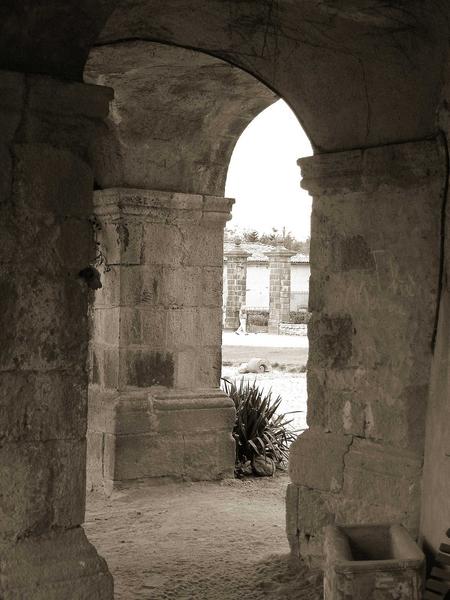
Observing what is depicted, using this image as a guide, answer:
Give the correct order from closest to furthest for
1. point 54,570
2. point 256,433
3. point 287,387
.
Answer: point 54,570 → point 256,433 → point 287,387

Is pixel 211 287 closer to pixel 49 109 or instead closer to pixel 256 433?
pixel 256 433

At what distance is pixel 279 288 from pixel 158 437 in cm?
1826

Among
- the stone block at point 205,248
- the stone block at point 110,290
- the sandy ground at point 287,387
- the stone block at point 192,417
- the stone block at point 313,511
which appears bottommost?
the sandy ground at point 287,387

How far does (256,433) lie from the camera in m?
6.81

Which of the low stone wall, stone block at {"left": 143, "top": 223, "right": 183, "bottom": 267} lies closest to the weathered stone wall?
stone block at {"left": 143, "top": 223, "right": 183, "bottom": 267}

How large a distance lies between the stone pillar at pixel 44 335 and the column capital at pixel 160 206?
2723mm

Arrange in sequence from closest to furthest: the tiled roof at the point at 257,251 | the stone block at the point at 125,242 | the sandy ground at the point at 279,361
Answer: the stone block at the point at 125,242 < the sandy ground at the point at 279,361 < the tiled roof at the point at 257,251

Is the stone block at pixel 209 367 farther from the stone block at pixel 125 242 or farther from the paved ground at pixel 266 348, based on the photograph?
the paved ground at pixel 266 348

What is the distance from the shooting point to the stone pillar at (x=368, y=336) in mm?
3873

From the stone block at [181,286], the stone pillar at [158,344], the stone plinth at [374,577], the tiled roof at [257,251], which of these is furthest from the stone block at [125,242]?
the tiled roof at [257,251]

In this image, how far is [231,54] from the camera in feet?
14.3

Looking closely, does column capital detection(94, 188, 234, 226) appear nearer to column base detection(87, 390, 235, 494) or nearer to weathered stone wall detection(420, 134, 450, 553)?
column base detection(87, 390, 235, 494)

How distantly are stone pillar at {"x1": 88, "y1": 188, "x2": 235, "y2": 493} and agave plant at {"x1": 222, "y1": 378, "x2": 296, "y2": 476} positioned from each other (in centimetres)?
36

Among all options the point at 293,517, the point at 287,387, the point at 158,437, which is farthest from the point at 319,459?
the point at 287,387
